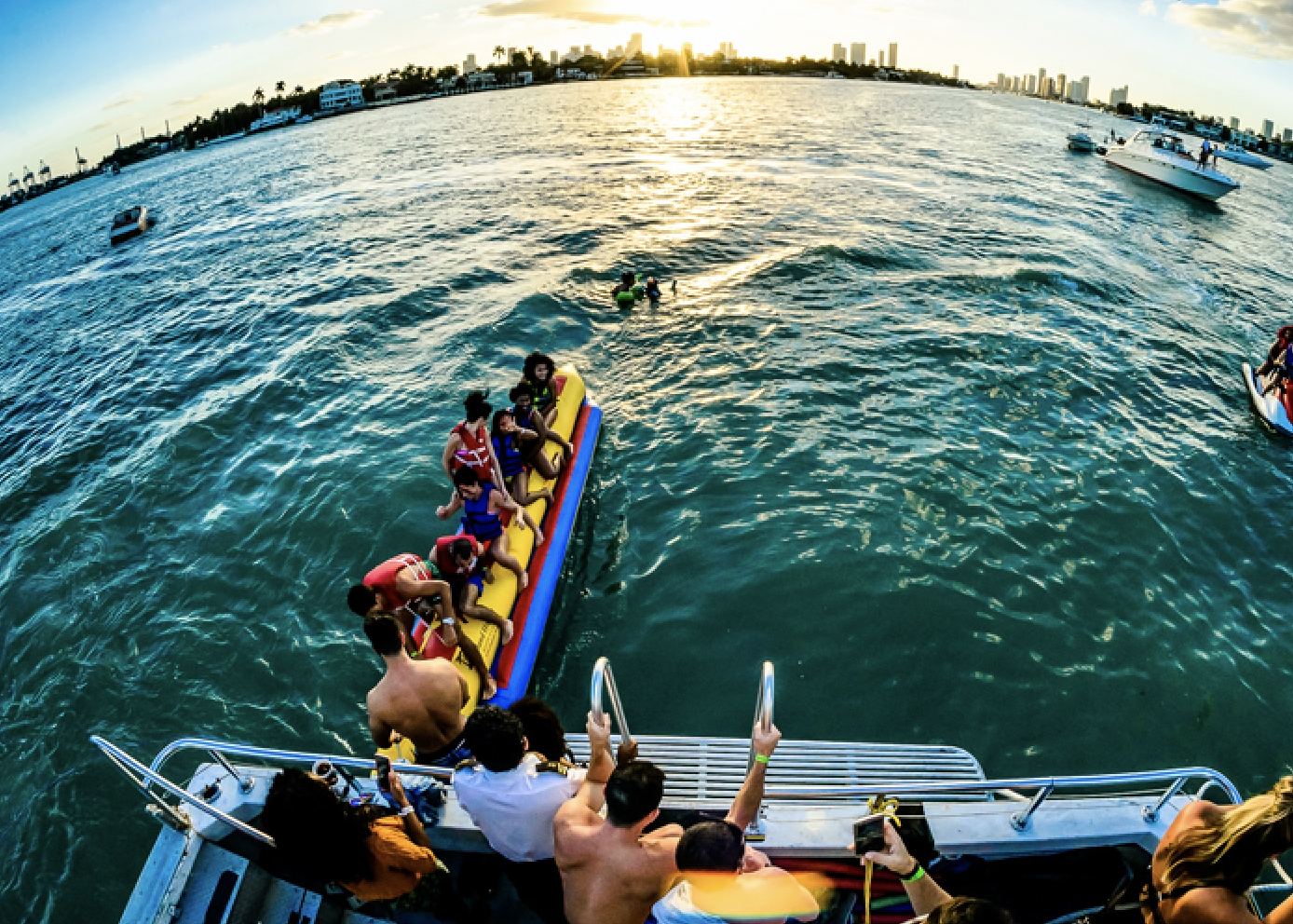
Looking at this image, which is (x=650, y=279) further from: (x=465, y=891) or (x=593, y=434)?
(x=465, y=891)

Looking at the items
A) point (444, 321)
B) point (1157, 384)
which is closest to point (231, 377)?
point (444, 321)

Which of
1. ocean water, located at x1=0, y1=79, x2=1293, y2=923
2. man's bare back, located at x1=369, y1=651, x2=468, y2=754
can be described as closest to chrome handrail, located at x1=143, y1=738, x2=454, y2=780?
man's bare back, located at x1=369, y1=651, x2=468, y2=754

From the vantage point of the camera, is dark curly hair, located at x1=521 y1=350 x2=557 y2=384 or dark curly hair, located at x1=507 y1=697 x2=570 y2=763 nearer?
dark curly hair, located at x1=507 y1=697 x2=570 y2=763

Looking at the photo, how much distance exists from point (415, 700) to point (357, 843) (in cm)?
122

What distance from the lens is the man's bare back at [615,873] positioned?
2746 millimetres

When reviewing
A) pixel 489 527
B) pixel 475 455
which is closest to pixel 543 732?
pixel 489 527

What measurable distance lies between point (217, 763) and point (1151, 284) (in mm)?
20859

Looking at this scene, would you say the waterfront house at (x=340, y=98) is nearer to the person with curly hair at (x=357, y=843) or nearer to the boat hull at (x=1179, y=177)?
the boat hull at (x=1179, y=177)

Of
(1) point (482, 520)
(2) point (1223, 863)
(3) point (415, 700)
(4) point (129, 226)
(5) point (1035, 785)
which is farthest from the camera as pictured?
(4) point (129, 226)

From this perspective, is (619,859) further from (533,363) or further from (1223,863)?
(533,363)

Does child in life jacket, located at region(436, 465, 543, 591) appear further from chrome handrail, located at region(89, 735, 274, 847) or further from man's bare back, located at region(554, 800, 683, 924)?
man's bare back, located at region(554, 800, 683, 924)

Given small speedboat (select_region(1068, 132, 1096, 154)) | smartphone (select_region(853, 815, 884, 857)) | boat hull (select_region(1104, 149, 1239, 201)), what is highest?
small speedboat (select_region(1068, 132, 1096, 154))

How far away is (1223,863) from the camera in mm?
2584

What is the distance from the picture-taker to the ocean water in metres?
6.08
